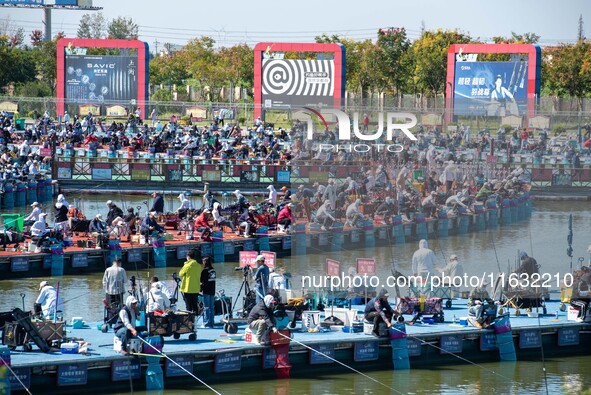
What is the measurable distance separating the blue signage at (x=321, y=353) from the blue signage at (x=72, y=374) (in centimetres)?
433

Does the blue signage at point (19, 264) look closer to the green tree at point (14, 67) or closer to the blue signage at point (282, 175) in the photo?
the blue signage at point (282, 175)

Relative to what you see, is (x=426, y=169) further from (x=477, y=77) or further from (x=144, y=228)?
(x=477, y=77)

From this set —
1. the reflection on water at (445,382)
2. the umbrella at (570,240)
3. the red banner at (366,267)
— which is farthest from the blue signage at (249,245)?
the reflection on water at (445,382)

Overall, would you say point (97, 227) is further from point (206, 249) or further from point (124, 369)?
point (124, 369)

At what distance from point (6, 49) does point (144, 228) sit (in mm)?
60655

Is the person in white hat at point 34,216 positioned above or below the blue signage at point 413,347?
above

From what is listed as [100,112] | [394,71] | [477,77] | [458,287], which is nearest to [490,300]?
[458,287]

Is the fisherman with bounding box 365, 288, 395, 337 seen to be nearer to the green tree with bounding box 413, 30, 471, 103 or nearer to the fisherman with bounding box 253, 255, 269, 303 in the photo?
the fisherman with bounding box 253, 255, 269, 303

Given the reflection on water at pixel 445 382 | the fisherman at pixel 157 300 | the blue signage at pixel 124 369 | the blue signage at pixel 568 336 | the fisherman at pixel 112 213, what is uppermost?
the fisherman at pixel 112 213

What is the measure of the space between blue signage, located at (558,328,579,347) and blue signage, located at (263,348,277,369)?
6.34 metres

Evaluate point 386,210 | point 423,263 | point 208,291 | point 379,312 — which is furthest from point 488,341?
point 208,291

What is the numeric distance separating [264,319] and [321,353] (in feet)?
4.45

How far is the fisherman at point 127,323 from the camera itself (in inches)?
843

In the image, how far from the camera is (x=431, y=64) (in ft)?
286
